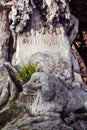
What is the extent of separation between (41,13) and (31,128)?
2303 millimetres

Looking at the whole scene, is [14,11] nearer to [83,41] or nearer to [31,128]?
[31,128]

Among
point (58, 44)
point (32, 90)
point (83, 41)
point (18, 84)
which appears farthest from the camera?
point (83, 41)

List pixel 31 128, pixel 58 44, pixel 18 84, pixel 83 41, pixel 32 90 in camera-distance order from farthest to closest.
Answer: pixel 83 41, pixel 58 44, pixel 18 84, pixel 32 90, pixel 31 128

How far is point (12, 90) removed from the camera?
243 inches

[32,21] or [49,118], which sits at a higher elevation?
[32,21]

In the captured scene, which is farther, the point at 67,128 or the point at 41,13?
the point at 41,13

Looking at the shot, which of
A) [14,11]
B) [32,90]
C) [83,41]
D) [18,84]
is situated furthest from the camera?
[83,41]

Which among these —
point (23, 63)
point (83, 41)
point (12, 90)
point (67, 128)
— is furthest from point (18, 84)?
point (83, 41)

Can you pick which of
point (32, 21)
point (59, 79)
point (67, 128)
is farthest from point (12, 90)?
point (32, 21)

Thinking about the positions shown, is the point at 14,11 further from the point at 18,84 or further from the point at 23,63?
the point at 18,84

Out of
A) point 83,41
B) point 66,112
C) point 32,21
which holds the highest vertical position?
point 32,21

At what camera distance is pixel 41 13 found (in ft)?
23.8

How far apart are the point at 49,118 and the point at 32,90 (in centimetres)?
45

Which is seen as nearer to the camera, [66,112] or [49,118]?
[49,118]
